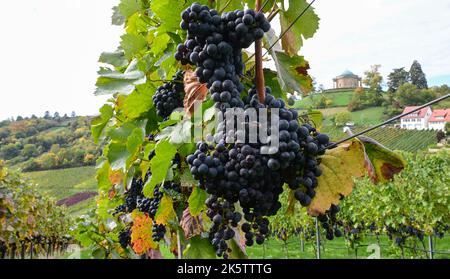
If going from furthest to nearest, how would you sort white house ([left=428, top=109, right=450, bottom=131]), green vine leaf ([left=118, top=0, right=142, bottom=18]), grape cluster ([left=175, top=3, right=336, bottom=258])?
white house ([left=428, top=109, right=450, bottom=131]) → green vine leaf ([left=118, top=0, right=142, bottom=18]) → grape cluster ([left=175, top=3, right=336, bottom=258])

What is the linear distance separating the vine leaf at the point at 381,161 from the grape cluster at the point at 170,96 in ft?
2.89

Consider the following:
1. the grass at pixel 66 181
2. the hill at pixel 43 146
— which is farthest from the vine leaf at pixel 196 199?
the hill at pixel 43 146

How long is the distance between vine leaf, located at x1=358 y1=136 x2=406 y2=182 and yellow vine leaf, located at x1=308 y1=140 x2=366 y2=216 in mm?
100

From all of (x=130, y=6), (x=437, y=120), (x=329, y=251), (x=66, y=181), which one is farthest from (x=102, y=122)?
(x=66, y=181)

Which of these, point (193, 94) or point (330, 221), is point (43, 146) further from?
point (330, 221)

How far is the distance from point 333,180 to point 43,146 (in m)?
50.3

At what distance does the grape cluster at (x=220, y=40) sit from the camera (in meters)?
1.38

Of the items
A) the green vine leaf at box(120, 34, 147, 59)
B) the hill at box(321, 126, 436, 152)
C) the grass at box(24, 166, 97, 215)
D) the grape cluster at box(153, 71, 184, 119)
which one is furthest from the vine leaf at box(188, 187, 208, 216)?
the grass at box(24, 166, 97, 215)

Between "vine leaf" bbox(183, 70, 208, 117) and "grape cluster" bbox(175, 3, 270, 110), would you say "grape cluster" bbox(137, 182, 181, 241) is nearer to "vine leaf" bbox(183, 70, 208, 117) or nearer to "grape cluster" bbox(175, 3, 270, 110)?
"vine leaf" bbox(183, 70, 208, 117)

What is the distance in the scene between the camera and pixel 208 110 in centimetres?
150

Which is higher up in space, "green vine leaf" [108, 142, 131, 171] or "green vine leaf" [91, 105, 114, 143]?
"green vine leaf" [91, 105, 114, 143]

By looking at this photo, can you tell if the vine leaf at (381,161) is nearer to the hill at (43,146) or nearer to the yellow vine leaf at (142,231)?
the yellow vine leaf at (142,231)

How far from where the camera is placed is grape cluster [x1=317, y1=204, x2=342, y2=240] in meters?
1.44
